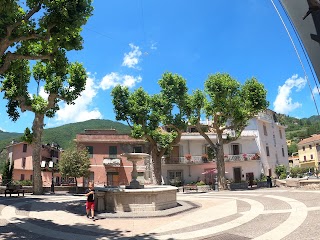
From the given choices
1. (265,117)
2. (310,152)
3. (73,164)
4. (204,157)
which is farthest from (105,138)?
(310,152)

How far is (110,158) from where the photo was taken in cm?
3994

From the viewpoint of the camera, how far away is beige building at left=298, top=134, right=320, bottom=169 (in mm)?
64875

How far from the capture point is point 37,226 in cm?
958

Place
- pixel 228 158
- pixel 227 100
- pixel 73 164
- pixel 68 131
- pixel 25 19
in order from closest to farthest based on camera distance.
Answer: pixel 25 19
pixel 227 100
pixel 73 164
pixel 228 158
pixel 68 131

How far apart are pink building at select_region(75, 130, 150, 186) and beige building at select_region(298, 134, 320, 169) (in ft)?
147

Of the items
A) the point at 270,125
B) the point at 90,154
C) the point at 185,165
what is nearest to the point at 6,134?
the point at 90,154

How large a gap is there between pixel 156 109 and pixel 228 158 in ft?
53.0

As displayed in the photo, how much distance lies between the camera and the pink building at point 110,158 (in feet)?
130

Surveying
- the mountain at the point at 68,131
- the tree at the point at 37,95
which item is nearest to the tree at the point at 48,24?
the tree at the point at 37,95

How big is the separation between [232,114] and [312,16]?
26.2 meters

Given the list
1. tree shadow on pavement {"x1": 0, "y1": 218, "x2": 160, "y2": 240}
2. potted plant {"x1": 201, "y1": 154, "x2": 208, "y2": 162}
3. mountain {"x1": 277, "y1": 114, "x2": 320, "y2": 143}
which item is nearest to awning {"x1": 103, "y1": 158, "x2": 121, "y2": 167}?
potted plant {"x1": 201, "y1": 154, "x2": 208, "y2": 162}

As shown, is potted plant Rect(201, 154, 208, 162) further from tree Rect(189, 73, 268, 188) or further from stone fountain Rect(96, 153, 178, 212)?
stone fountain Rect(96, 153, 178, 212)

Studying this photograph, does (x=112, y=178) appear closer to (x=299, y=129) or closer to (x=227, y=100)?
(x=227, y=100)

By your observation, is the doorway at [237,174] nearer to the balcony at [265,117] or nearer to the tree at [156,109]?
the balcony at [265,117]
